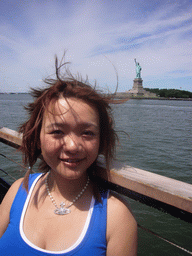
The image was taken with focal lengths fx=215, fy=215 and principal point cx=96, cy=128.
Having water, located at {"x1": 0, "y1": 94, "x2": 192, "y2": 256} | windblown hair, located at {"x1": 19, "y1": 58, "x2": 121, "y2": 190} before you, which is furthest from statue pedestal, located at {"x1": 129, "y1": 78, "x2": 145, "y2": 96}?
windblown hair, located at {"x1": 19, "y1": 58, "x2": 121, "y2": 190}

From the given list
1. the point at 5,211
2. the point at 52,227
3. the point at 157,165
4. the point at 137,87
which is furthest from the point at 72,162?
the point at 137,87

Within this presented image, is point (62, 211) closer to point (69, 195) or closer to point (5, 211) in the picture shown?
point (69, 195)

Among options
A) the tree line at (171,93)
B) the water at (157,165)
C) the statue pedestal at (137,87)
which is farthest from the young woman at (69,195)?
the tree line at (171,93)

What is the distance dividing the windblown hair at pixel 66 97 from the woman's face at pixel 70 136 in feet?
0.15

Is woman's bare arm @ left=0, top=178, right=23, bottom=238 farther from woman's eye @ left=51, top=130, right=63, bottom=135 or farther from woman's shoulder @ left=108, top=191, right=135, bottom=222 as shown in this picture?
woman's shoulder @ left=108, top=191, right=135, bottom=222

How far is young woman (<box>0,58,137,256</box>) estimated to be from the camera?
3.71 feet

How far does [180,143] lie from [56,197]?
13677 millimetres

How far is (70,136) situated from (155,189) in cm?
53

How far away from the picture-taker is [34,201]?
1383 mm

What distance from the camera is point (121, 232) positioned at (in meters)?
1.13

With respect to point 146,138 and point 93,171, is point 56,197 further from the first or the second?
point 146,138

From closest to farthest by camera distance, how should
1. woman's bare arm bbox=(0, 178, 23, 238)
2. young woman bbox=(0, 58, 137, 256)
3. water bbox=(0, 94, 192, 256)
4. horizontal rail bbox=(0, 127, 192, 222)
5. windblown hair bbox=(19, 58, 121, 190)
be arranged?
horizontal rail bbox=(0, 127, 192, 222), young woman bbox=(0, 58, 137, 256), windblown hair bbox=(19, 58, 121, 190), woman's bare arm bbox=(0, 178, 23, 238), water bbox=(0, 94, 192, 256)

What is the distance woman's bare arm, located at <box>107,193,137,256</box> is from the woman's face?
303 millimetres

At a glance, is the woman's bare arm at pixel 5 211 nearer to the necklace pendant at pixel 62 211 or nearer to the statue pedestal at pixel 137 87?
the necklace pendant at pixel 62 211
